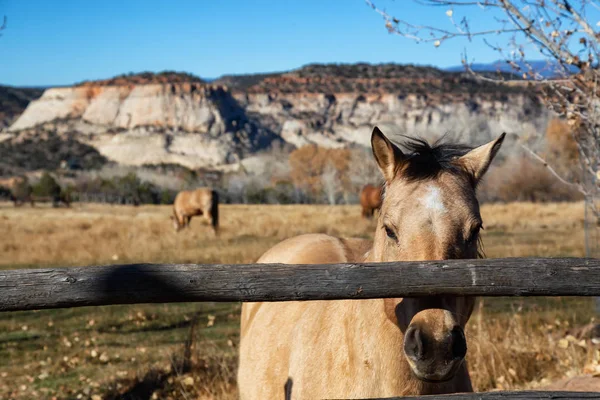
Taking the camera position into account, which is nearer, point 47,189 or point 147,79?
point 47,189

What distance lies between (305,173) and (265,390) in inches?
4260

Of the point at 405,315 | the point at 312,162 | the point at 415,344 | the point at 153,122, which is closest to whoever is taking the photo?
the point at 415,344

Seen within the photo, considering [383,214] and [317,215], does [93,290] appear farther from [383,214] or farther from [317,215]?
[317,215]

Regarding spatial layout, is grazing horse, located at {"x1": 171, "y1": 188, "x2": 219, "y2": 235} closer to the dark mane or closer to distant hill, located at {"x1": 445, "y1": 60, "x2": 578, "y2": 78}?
distant hill, located at {"x1": 445, "y1": 60, "x2": 578, "y2": 78}

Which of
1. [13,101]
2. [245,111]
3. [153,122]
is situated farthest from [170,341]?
[13,101]

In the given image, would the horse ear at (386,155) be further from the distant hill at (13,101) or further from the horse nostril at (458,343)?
the distant hill at (13,101)

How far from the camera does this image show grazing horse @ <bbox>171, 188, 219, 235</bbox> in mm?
29531

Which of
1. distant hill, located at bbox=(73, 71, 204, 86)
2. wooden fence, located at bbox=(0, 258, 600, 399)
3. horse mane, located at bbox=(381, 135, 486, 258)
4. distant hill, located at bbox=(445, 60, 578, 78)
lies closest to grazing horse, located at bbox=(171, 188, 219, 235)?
distant hill, located at bbox=(445, 60, 578, 78)

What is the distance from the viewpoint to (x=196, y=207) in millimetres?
29781

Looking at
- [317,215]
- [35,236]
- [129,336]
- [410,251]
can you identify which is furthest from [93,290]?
[317,215]

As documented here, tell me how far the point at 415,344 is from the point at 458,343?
7.2 inches

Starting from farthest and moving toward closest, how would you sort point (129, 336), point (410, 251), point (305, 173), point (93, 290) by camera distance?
point (305, 173), point (129, 336), point (410, 251), point (93, 290)

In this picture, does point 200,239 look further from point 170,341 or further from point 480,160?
point 480,160

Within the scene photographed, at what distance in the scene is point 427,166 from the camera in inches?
131
